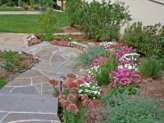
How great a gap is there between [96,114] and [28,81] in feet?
6.47

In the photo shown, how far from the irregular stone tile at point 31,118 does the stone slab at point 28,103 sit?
0.45ft

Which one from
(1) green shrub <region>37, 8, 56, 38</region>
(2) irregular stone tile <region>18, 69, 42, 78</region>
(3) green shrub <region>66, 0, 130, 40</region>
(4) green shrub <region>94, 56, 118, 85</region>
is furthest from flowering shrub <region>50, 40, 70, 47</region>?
(4) green shrub <region>94, 56, 118, 85</region>

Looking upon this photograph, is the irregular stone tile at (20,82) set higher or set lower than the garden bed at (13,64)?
lower

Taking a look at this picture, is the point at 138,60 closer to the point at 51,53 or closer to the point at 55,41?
the point at 51,53

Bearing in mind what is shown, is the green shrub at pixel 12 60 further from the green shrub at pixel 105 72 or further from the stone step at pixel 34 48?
the green shrub at pixel 105 72

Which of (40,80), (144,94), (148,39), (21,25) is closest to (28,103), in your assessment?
(40,80)

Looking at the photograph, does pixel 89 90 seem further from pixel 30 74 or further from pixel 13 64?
pixel 13 64

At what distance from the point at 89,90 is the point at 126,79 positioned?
2.17ft

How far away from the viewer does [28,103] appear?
5.34m

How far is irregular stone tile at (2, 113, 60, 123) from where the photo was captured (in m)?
4.74

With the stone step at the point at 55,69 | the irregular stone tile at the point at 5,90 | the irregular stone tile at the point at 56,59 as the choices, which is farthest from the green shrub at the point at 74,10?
the irregular stone tile at the point at 5,90

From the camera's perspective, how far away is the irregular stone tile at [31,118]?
15.5 feet

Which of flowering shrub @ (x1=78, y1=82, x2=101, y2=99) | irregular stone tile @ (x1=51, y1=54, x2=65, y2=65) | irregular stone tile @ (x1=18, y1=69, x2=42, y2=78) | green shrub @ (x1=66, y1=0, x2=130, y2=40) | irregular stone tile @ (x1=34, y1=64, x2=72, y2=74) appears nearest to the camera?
flowering shrub @ (x1=78, y1=82, x2=101, y2=99)

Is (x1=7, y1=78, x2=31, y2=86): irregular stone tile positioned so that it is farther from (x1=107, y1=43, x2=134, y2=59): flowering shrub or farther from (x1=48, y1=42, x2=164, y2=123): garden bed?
(x1=107, y1=43, x2=134, y2=59): flowering shrub
